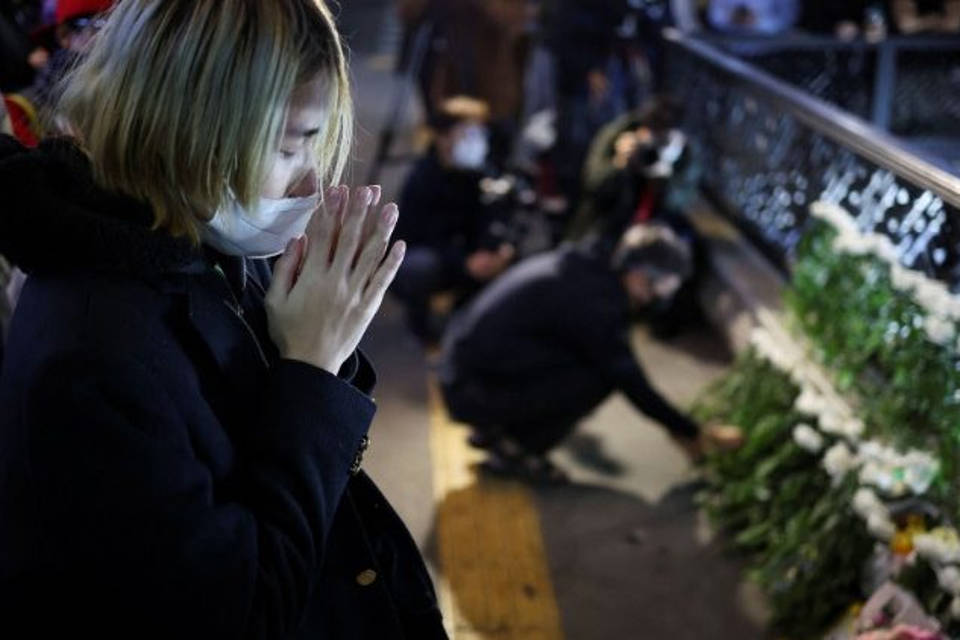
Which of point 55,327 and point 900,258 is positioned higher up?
point 55,327

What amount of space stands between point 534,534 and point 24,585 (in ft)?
8.67

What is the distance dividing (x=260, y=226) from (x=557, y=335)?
2.63m

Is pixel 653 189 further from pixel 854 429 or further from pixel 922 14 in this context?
pixel 922 14

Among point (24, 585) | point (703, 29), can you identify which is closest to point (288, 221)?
point (24, 585)

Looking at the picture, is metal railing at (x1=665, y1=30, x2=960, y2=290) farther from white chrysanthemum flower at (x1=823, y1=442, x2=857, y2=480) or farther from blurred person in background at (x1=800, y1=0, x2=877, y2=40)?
blurred person in background at (x1=800, y1=0, x2=877, y2=40)

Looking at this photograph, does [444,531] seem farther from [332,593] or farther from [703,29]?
[703,29]

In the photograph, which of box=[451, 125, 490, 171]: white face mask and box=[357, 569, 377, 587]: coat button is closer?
box=[357, 569, 377, 587]: coat button

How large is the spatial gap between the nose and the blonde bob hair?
131 millimetres

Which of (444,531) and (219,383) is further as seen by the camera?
(444,531)

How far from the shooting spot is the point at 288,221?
4.12 feet

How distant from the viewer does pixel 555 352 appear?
3.80 m

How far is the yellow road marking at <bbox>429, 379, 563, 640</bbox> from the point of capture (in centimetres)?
311

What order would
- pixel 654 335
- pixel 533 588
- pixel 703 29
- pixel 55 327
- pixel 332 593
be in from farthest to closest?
pixel 703 29, pixel 654 335, pixel 533 588, pixel 332 593, pixel 55 327

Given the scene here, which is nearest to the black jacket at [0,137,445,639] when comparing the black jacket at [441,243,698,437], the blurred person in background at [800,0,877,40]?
the black jacket at [441,243,698,437]
